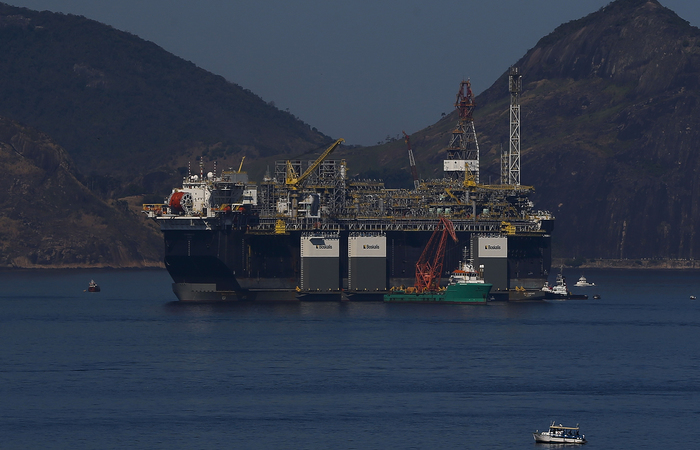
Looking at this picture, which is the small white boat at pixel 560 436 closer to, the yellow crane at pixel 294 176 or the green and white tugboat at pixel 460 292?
the green and white tugboat at pixel 460 292

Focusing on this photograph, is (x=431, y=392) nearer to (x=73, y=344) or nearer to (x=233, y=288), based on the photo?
(x=73, y=344)

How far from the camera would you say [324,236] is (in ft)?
523

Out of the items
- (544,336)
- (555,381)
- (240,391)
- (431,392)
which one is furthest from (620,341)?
(240,391)

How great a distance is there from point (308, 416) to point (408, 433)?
319 inches

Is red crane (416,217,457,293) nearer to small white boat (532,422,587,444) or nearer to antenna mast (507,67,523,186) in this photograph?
antenna mast (507,67,523,186)

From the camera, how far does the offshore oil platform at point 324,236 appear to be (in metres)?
156

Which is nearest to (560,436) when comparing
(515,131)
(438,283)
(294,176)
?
(438,283)

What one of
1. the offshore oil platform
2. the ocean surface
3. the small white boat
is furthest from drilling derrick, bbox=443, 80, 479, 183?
the small white boat

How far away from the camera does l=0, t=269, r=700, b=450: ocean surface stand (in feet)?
255

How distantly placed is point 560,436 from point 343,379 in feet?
83.7

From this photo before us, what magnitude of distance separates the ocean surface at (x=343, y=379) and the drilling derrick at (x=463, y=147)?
3160cm

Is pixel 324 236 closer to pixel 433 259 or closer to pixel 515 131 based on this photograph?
pixel 433 259

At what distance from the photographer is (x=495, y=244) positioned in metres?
162

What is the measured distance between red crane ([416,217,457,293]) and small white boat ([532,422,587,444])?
85.2 metres
